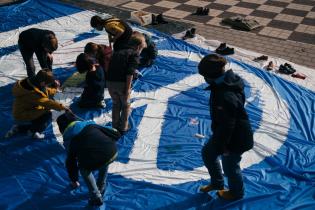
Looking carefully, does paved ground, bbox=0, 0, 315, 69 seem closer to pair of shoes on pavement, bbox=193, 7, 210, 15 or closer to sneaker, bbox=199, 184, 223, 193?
pair of shoes on pavement, bbox=193, 7, 210, 15

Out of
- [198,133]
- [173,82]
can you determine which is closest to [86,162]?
[198,133]

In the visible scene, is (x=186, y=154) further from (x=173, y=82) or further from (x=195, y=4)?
(x=195, y=4)

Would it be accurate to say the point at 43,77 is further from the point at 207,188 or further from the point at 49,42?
the point at 207,188

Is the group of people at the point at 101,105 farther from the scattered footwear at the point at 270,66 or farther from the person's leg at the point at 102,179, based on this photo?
the scattered footwear at the point at 270,66

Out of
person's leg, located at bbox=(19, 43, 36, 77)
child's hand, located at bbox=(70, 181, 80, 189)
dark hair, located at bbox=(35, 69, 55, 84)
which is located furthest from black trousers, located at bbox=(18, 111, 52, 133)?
person's leg, located at bbox=(19, 43, 36, 77)

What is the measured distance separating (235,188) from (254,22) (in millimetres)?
6823

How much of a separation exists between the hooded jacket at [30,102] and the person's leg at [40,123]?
0.07 m

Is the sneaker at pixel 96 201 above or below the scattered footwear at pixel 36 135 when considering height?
below

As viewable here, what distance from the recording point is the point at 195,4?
1178 centimetres

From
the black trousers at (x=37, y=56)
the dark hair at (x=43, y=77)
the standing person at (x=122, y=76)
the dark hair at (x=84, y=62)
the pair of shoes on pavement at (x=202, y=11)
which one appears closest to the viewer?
the dark hair at (x=43, y=77)

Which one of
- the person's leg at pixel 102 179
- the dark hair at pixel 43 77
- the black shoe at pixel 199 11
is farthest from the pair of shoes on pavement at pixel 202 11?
the person's leg at pixel 102 179

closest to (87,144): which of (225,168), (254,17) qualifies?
(225,168)

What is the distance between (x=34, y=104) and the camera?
5.17 metres

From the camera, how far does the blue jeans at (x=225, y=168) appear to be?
4008 mm
